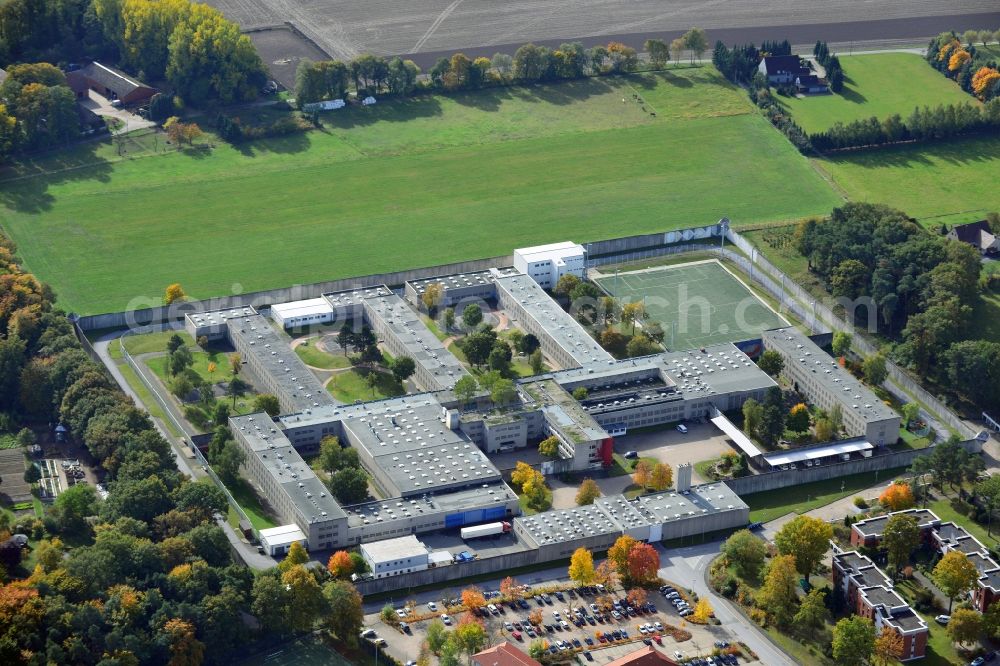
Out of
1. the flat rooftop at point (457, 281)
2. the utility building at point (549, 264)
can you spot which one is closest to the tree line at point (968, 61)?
the utility building at point (549, 264)

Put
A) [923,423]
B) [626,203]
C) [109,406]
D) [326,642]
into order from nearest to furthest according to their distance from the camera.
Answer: [326,642]
[109,406]
[923,423]
[626,203]

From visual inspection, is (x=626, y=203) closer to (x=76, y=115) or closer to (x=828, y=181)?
(x=828, y=181)

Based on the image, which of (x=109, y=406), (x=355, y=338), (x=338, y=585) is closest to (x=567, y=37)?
(x=355, y=338)

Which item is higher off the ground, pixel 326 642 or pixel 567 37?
pixel 567 37

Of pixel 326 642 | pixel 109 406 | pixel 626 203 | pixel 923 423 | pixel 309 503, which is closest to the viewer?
pixel 326 642

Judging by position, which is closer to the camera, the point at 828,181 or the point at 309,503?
the point at 309,503

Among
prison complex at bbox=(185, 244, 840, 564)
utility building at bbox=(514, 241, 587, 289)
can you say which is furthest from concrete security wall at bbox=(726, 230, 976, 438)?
utility building at bbox=(514, 241, 587, 289)

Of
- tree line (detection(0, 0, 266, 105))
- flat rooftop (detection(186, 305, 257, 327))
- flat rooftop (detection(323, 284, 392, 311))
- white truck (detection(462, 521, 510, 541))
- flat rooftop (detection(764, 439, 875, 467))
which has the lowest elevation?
flat rooftop (detection(764, 439, 875, 467))

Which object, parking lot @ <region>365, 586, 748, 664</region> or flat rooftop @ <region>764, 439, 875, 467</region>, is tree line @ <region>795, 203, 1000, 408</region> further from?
parking lot @ <region>365, 586, 748, 664</region>
